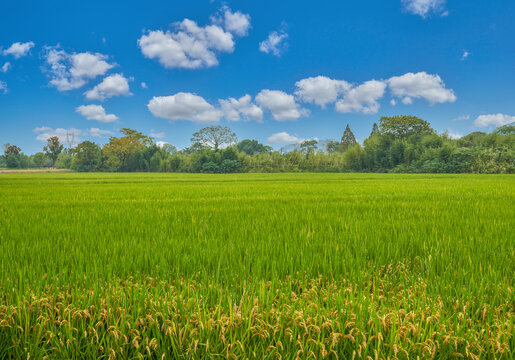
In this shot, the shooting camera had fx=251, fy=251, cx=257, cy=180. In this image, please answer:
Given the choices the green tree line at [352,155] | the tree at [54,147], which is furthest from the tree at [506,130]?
the tree at [54,147]

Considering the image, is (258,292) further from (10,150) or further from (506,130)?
(10,150)

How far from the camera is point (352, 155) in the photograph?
4000 cm

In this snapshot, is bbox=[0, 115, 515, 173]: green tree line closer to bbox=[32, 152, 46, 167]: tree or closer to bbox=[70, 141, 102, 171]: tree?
bbox=[70, 141, 102, 171]: tree

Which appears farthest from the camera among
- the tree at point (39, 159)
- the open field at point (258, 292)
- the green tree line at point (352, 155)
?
the tree at point (39, 159)

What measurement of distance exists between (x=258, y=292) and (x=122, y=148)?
57635 mm

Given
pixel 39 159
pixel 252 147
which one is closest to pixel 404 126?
pixel 252 147

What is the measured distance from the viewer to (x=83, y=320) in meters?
1.02

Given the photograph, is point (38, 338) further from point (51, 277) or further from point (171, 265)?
point (171, 265)

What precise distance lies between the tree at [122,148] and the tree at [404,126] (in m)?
46.9

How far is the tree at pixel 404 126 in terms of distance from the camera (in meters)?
40.1

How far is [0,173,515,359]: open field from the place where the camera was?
898 millimetres

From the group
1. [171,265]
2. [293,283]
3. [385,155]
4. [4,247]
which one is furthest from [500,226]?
[385,155]

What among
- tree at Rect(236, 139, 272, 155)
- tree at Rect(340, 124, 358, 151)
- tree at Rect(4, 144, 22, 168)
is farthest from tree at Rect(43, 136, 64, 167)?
tree at Rect(340, 124, 358, 151)

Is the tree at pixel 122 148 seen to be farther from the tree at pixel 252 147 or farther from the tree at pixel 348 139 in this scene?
the tree at pixel 348 139
